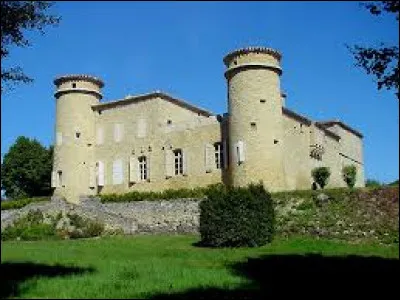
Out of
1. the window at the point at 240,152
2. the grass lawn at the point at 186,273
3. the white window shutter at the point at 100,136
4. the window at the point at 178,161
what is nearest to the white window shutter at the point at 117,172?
the white window shutter at the point at 100,136

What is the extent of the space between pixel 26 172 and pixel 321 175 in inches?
782

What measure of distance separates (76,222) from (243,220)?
981cm

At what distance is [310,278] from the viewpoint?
526 inches

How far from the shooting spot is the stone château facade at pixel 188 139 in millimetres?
32781

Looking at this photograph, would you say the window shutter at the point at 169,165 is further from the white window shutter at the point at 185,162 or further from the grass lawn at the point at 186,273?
the grass lawn at the point at 186,273

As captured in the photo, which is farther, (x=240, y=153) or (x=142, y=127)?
(x=142, y=127)

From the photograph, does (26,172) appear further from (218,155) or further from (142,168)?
(218,155)

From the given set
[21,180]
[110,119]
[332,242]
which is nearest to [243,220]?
[332,242]

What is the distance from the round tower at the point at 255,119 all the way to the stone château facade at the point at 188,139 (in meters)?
0.05

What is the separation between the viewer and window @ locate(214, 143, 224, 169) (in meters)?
35.0

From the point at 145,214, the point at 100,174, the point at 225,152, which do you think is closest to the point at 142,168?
the point at 100,174

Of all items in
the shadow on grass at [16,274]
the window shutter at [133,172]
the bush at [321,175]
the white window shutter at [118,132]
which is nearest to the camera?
the shadow on grass at [16,274]

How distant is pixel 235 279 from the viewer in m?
12.5

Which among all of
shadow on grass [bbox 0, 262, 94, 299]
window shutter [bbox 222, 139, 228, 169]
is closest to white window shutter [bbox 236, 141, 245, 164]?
window shutter [bbox 222, 139, 228, 169]
